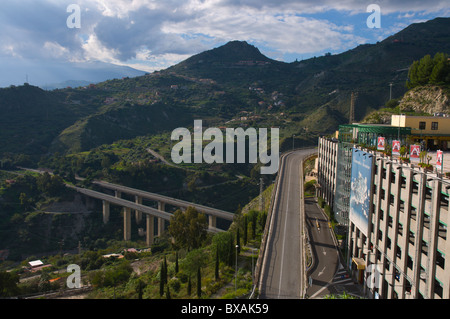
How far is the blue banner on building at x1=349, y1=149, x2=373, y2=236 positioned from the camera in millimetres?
31500

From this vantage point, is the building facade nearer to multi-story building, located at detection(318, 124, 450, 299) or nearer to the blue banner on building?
multi-story building, located at detection(318, 124, 450, 299)

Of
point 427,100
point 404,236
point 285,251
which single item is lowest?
point 285,251

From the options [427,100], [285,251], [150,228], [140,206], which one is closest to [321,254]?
[285,251]

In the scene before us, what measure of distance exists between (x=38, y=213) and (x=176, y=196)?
35777 millimetres

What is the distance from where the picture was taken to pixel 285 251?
31688 mm

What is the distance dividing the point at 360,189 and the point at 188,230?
1008 inches

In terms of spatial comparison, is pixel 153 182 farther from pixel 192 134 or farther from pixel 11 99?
pixel 11 99

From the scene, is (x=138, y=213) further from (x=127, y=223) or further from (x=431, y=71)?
(x=431, y=71)

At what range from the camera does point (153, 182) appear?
96812mm

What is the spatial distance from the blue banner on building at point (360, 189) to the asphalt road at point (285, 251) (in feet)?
20.7

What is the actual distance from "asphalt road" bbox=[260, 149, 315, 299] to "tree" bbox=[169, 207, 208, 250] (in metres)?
12.1

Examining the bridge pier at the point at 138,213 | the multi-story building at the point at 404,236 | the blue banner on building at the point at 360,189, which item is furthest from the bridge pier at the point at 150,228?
the multi-story building at the point at 404,236

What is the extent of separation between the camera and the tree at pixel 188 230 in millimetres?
47531
